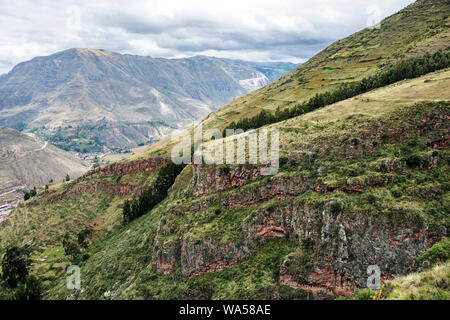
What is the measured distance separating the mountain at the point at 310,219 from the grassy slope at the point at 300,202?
22 cm

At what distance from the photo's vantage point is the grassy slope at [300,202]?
148 feet

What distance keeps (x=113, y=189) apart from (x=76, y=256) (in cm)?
4292

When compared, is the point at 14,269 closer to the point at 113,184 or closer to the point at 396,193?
the point at 113,184

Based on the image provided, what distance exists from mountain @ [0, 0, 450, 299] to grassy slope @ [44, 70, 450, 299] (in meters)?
0.22

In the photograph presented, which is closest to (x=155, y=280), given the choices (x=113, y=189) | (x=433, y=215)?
(x=433, y=215)

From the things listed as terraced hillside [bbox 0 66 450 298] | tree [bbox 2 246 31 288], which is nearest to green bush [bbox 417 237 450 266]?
terraced hillside [bbox 0 66 450 298]

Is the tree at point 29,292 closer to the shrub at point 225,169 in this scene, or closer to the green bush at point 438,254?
the shrub at point 225,169

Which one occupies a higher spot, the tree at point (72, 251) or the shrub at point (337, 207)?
the shrub at point (337, 207)

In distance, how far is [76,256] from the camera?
91812mm

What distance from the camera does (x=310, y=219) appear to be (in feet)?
162

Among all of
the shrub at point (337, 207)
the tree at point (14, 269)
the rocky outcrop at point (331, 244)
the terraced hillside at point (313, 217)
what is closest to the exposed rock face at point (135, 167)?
the terraced hillside at point (313, 217)

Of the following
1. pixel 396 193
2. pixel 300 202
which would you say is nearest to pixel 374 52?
pixel 396 193

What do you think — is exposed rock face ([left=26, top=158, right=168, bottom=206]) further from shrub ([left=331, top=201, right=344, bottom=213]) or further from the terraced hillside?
shrub ([left=331, top=201, right=344, bottom=213])

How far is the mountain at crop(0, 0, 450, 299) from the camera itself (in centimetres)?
4269
